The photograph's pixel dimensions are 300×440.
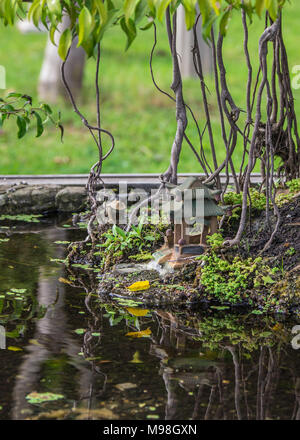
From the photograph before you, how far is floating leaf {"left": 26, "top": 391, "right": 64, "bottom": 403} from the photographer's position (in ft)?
10.5

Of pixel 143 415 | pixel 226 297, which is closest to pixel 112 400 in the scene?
pixel 143 415

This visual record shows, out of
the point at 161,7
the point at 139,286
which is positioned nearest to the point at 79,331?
the point at 139,286

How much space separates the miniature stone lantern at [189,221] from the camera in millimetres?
4781

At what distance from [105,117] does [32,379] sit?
9011 millimetres

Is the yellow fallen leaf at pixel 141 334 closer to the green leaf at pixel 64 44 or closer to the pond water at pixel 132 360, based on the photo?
the pond water at pixel 132 360

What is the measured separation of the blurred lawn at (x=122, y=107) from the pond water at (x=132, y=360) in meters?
5.58

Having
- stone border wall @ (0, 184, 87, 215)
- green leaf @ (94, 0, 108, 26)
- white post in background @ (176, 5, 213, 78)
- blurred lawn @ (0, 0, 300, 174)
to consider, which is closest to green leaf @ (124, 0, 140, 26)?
green leaf @ (94, 0, 108, 26)

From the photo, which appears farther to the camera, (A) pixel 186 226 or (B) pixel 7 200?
(B) pixel 7 200

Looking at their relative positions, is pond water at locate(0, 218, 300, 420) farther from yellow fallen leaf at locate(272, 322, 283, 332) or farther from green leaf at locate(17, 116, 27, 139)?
green leaf at locate(17, 116, 27, 139)

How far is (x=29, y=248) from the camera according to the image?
5.80 meters

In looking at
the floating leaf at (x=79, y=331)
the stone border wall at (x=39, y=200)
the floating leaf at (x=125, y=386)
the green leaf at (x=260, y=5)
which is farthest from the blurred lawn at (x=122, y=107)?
the green leaf at (x=260, y=5)

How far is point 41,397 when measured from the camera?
3230 millimetres
